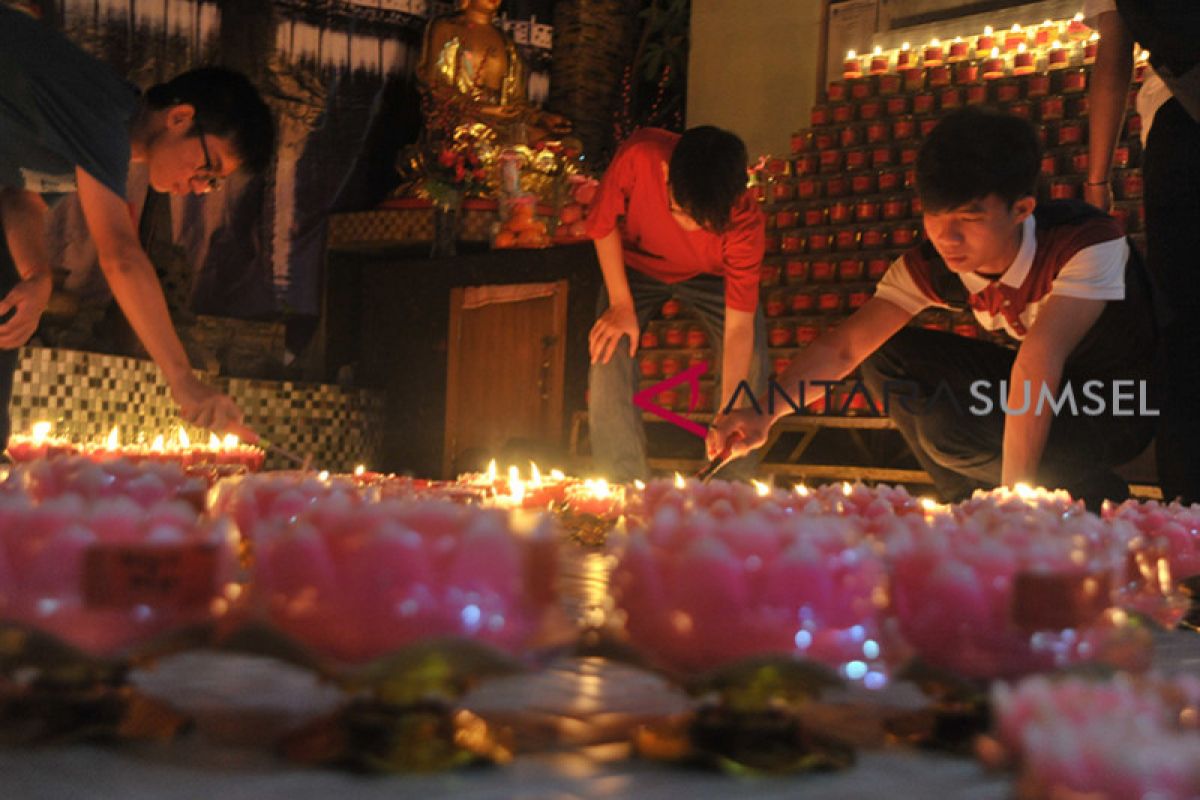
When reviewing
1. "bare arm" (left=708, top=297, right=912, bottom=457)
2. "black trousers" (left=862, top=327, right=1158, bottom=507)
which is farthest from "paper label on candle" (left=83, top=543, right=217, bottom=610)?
"black trousers" (left=862, top=327, right=1158, bottom=507)

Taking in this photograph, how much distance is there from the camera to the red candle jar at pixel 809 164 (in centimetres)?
697

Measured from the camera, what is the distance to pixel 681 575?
2.46 feet

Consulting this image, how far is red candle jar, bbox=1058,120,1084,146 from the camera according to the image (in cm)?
602

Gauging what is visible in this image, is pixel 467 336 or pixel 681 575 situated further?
pixel 467 336

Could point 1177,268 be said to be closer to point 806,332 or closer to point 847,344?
point 847,344

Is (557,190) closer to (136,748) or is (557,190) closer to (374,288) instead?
(374,288)

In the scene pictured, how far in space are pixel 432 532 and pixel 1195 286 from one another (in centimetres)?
227

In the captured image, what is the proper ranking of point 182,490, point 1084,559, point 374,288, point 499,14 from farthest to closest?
point 499,14 → point 374,288 → point 182,490 → point 1084,559

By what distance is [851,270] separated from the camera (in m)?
6.35

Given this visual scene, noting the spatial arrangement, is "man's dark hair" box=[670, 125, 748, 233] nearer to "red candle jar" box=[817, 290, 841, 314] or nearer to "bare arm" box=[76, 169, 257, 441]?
"bare arm" box=[76, 169, 257, 441]

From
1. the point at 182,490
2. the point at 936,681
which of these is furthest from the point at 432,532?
the point at 182,490

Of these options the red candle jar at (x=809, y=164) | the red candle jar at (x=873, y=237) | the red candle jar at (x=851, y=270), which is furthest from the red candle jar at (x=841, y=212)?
the red candle jar at (x=809, y=164)

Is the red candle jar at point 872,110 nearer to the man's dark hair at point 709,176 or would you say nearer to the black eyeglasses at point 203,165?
the man's dark hair at point 709,176

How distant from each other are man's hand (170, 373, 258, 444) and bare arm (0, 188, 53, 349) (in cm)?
48
